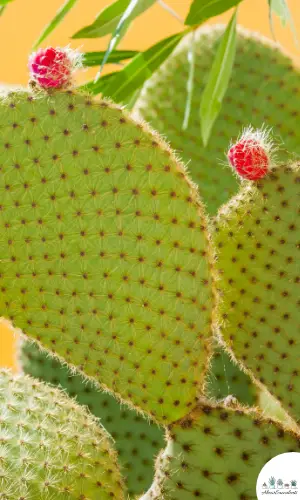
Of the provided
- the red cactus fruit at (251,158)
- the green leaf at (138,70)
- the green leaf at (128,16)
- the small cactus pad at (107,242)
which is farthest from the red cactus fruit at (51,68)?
the green leaf at (138,70)

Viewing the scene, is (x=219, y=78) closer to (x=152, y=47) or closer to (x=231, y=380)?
(x=152, y=47)

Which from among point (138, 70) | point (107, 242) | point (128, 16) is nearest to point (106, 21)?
point (138, 70)

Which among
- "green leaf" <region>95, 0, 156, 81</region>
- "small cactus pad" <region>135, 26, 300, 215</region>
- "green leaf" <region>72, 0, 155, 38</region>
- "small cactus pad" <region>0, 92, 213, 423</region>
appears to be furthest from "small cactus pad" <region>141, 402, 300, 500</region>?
"green leaf" <region>72, 0, 155, 38</region>

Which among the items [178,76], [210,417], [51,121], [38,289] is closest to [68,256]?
[38,289]

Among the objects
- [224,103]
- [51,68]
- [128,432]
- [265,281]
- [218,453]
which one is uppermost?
[224,103]

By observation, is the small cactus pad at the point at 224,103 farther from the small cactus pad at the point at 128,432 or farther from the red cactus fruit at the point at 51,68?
the red cactus fruit at the point at 51,68

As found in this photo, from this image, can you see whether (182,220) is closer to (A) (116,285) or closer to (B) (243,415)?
(A) (116,285)
